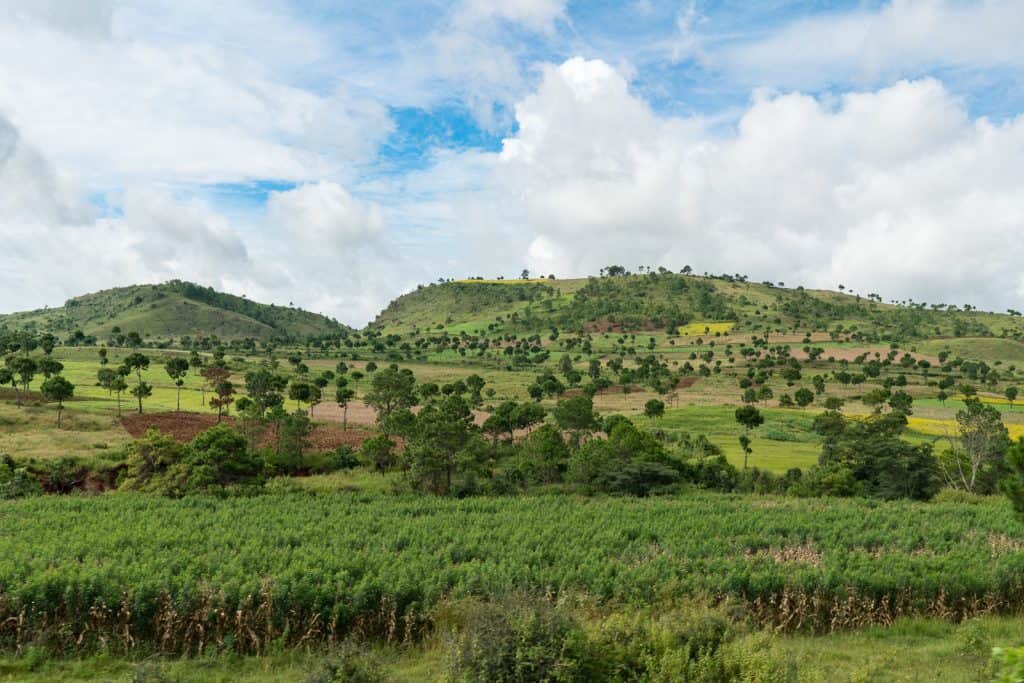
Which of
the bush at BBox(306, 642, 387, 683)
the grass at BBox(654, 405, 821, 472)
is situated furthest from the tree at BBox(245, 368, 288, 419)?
the bush at BBox(306, 642, 387, 683)

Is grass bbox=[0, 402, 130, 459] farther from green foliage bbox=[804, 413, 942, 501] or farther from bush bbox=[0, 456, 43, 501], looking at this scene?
green foliage bbox=[804, 413, 942, 501]

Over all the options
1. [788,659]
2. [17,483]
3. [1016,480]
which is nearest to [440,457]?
[17,483]

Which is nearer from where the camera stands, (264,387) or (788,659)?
(788,659)

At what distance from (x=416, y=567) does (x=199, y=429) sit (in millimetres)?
51144

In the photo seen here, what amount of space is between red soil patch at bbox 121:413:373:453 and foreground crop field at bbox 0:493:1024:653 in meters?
28.9

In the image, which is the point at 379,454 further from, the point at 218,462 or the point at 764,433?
the point at 764,433

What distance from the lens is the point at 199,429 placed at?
61281mm

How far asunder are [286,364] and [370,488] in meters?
120

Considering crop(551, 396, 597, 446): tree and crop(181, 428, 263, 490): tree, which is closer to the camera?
crop(181, 428, 263, 490): tree

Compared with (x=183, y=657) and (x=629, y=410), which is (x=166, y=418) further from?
(x=629, y=410)

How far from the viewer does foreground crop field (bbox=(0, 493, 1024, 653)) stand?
1614cm

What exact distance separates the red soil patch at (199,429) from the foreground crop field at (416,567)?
2885cm

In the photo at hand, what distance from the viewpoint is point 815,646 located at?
1602 cm

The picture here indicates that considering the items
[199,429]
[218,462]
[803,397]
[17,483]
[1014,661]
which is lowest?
[17,483]
